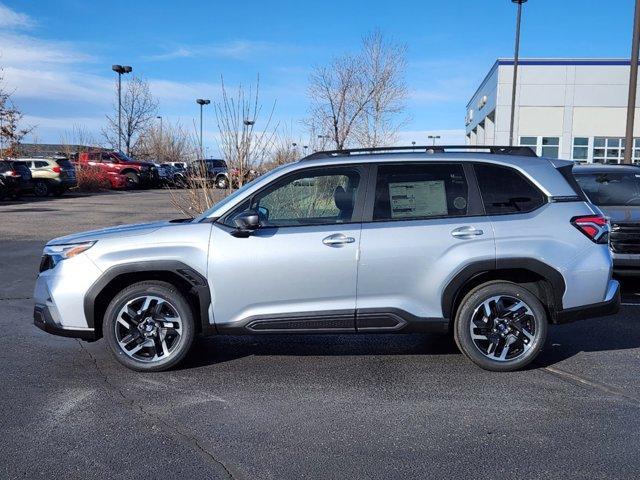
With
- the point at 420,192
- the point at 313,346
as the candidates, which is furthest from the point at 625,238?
the point at 313,346

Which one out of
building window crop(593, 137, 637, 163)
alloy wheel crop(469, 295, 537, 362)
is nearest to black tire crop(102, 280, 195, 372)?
alloy wheel crop(469, 295, 537, 362)

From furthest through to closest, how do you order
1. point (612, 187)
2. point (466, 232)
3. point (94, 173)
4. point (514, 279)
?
1. point (94, 173)
2. point (612, 187)
3. point (514, 279)
4. point (466, 232)

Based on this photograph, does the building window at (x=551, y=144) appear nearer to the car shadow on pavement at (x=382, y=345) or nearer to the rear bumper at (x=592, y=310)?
the car shadow on pavement at (x=382, y=345)

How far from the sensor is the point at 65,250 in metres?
5.30

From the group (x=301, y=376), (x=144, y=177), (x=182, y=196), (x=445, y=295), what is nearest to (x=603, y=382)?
(x=445, y=295)

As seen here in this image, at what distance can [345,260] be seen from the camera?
201 inches

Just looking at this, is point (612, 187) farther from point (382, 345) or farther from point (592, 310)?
point (382, 345)

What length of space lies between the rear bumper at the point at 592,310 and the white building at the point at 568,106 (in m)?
38.0

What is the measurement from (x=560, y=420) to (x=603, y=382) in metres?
1.01

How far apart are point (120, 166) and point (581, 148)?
29.8m

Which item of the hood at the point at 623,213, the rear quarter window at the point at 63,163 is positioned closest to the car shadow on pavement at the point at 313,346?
the hood at the point at 623,213

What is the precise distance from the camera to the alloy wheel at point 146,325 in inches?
207

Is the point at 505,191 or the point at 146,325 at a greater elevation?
the point at 505,191

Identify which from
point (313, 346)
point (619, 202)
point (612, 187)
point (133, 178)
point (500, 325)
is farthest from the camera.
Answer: point (133, 178)
